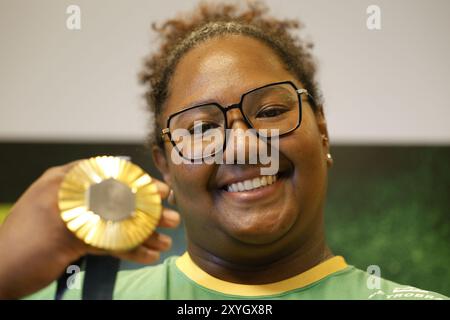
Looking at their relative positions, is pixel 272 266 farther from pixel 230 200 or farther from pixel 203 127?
pixel 203 127

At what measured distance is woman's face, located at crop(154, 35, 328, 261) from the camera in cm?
80

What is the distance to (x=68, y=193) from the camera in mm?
728

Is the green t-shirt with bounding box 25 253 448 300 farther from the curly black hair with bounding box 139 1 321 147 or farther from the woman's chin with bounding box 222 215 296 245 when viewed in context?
the curly black hair with bounding box 139 1 321 147

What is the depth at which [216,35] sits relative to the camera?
87 cm

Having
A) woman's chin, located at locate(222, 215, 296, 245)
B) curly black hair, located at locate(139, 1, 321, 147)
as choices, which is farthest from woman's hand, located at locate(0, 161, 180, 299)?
curly black hair, located at locate(139, 1, 321, 147)

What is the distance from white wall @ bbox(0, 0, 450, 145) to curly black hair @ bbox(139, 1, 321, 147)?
0.08 feet

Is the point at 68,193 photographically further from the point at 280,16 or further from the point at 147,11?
the point at 280,16

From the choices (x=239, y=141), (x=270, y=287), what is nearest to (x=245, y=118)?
(x=239, y=141)

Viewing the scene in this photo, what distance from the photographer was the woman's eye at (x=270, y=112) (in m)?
0.82

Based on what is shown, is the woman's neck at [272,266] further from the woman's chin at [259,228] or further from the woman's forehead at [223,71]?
the woman's forehead at [223,71]

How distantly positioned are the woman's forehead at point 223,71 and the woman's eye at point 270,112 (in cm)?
4

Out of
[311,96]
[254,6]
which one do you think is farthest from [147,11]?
[311,96]

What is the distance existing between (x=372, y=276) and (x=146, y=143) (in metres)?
0.47

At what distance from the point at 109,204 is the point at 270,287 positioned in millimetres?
301
